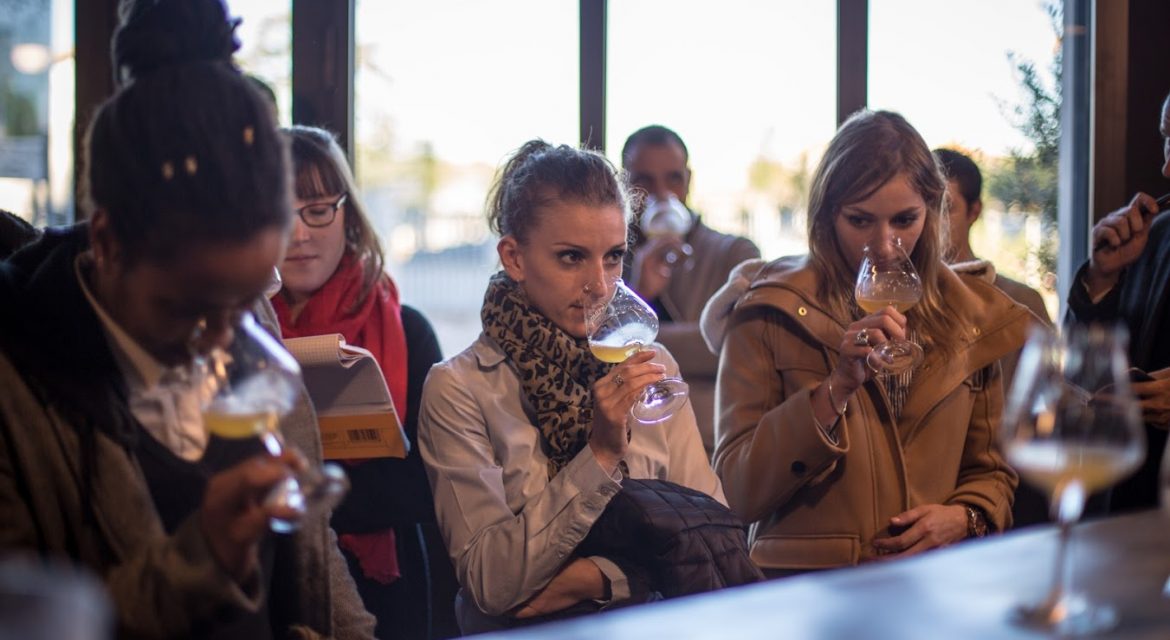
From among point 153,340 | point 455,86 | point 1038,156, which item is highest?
point 455,86

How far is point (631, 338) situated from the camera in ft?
7.25

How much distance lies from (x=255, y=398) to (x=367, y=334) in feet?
5.25

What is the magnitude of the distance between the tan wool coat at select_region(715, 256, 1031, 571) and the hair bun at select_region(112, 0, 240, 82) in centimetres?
141

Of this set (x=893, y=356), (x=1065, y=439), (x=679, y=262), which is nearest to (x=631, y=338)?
(x=893, y=356)

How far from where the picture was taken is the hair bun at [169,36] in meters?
1.39

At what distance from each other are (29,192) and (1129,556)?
3.60 m

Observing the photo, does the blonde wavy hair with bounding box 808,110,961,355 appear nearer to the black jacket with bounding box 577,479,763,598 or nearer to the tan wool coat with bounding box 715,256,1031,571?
the tan wool coat with bounding box 715,256,1031,571

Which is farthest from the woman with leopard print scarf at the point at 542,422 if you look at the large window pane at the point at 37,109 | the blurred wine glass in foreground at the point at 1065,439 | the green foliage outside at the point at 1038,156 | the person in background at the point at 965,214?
the green foliage outside at the point at 1038,156

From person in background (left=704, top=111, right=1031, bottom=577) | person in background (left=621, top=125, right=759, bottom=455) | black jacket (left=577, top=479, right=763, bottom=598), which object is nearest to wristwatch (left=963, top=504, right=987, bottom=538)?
person in background (left=704, top=111, right=1031, bottom=577)

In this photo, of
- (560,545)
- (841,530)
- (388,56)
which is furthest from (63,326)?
(388,56)

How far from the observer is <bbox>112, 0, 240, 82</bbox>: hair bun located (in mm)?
1388

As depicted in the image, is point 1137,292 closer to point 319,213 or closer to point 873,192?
point 873,192

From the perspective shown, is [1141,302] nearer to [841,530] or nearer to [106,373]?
[841,530]

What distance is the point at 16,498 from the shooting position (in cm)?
132
